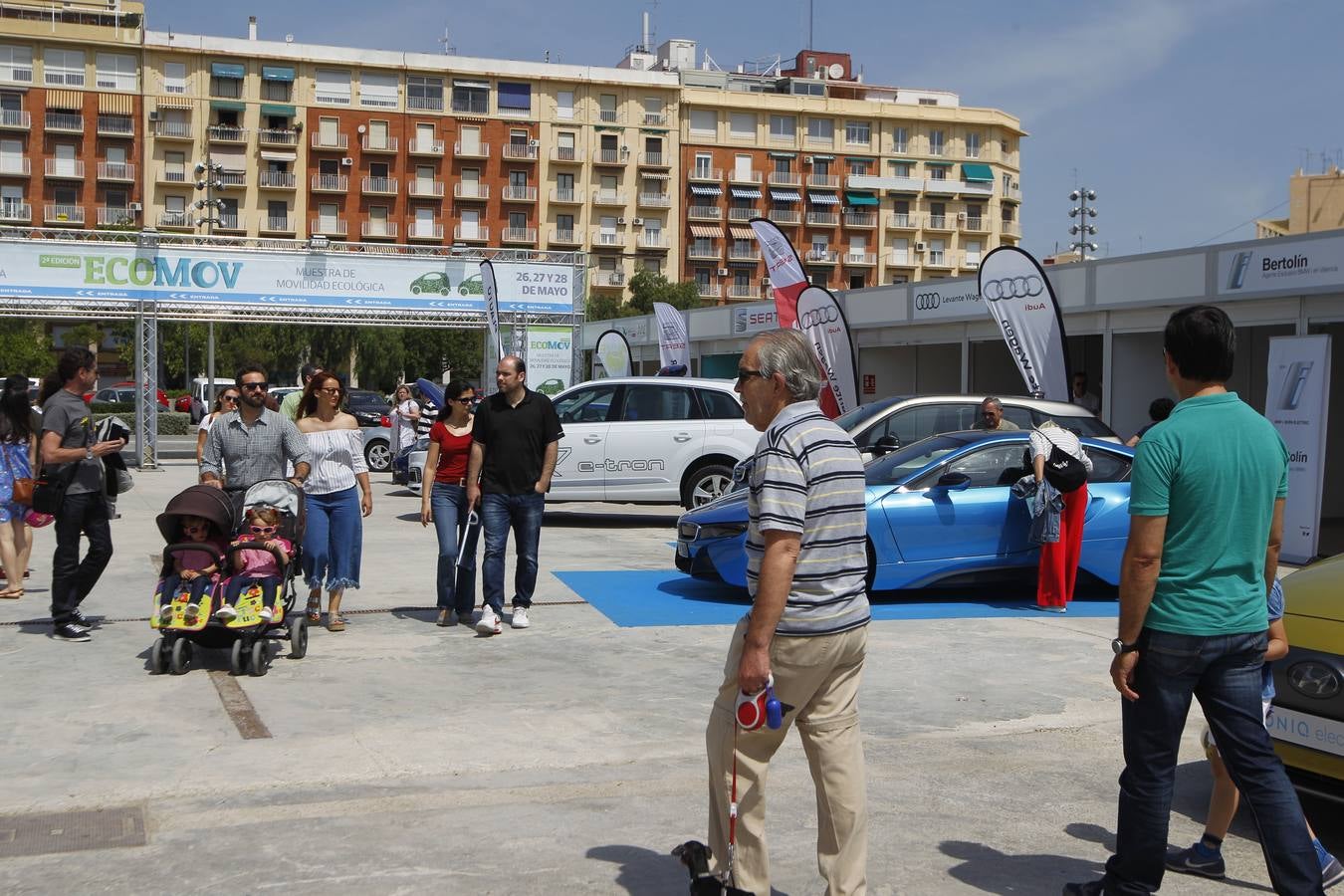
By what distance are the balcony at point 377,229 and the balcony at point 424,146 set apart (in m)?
4.60

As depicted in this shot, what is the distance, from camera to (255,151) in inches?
3118

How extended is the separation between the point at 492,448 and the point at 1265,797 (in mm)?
6129

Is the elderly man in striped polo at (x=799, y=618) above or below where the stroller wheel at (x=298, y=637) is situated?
above

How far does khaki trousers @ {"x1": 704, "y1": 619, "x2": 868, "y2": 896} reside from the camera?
3818 millimetres

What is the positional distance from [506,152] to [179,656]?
78.3 meters

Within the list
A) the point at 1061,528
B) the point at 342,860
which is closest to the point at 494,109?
the point at 1061,528

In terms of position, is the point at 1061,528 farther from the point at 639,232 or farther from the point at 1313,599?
the point at 639,232

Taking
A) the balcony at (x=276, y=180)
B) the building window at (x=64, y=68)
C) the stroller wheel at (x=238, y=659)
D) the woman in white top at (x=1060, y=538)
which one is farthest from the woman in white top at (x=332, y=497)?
the building window at (x=64, y=68)

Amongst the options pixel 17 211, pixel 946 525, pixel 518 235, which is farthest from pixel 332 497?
pixel 518 235

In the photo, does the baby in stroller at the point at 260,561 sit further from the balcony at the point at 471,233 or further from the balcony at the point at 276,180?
the balcony at the point at 471,233

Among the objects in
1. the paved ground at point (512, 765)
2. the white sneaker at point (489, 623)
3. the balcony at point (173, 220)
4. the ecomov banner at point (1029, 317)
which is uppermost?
the balcony at point (173, 220)

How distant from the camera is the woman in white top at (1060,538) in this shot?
400 inches

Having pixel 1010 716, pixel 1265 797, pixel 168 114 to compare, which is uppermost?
pixel 168 114

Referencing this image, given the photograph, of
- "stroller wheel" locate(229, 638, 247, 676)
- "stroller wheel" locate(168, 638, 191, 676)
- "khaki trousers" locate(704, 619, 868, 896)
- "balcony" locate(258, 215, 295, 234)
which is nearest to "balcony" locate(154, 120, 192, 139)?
"balcony" locate(258, 215, 295, 234)
